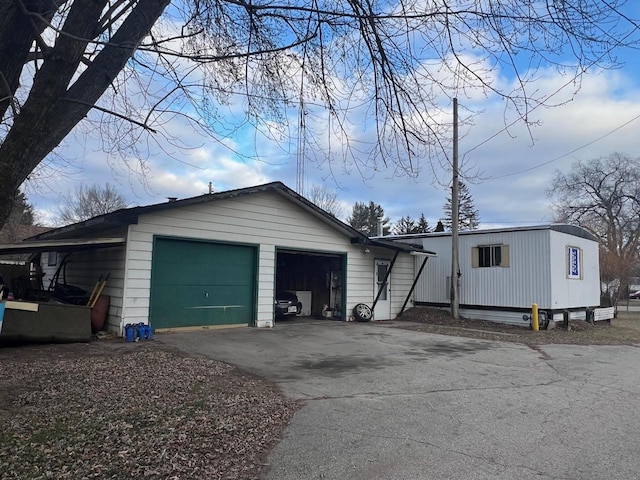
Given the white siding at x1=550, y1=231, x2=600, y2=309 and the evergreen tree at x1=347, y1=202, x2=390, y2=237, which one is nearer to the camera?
the white siding at x1=550, y1=231, x2=600, y2=309

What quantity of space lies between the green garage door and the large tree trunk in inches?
309

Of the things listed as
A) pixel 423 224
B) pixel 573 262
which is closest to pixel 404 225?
pixel 423 224

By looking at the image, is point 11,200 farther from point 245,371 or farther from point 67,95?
point 245,371

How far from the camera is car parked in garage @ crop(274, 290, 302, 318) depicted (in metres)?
15.4

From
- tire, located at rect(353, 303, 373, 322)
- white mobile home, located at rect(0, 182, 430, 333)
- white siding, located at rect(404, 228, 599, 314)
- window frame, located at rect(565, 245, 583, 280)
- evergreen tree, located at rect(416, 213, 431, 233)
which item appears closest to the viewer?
white mobile home, located at rect(0, 182, 430, 333)

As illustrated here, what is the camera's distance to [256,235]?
13.1 metres

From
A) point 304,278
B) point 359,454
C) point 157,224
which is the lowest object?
point 359,454

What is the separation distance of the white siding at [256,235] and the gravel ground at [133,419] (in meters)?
3.27

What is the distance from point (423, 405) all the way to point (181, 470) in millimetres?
3136

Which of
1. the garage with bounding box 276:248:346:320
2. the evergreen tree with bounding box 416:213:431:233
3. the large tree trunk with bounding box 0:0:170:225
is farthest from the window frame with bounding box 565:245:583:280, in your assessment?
the evergreen tree with bounding box 416:213:431:233

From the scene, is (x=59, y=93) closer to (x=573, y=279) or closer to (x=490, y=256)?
(x=490, y=256)

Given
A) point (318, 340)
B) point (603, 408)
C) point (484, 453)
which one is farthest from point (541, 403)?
point (318, 340)

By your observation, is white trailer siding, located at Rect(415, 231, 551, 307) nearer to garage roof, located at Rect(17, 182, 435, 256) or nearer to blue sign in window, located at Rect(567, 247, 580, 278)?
garage roof, located at Rect(17, 182, 435, 256)

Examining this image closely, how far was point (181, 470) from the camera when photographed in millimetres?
3525
